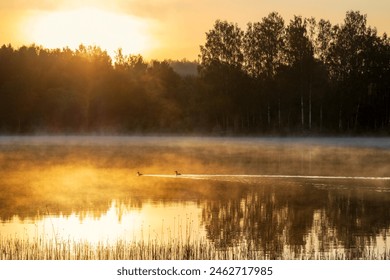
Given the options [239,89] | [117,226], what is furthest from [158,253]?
[239,89]

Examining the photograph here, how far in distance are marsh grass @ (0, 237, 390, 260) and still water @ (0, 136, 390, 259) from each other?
11cm

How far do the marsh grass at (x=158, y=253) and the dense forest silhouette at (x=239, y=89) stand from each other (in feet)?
129

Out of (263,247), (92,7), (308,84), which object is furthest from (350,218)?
(308,84)

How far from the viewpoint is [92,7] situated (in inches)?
1277

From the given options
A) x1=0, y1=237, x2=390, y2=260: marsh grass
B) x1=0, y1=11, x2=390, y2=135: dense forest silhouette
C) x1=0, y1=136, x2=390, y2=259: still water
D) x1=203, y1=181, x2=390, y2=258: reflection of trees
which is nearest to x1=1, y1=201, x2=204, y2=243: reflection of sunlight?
x1=0, y1=136, x2=390, y2=259: still water

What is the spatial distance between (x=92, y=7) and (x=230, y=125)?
92.4ft

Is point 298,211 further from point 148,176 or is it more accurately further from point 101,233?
point 148,176

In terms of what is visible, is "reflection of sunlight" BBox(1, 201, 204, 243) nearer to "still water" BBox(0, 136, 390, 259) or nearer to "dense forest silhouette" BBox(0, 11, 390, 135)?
"still water" BBox(0, 136, 390, 259)

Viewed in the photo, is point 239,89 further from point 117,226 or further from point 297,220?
point 117,226

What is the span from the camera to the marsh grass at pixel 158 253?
38.4ft

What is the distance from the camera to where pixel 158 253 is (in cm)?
1188

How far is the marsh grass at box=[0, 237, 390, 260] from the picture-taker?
1172 cm

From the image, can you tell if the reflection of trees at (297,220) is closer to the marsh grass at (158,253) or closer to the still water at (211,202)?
the still water at (211,202)

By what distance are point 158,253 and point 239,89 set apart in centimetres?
4729
